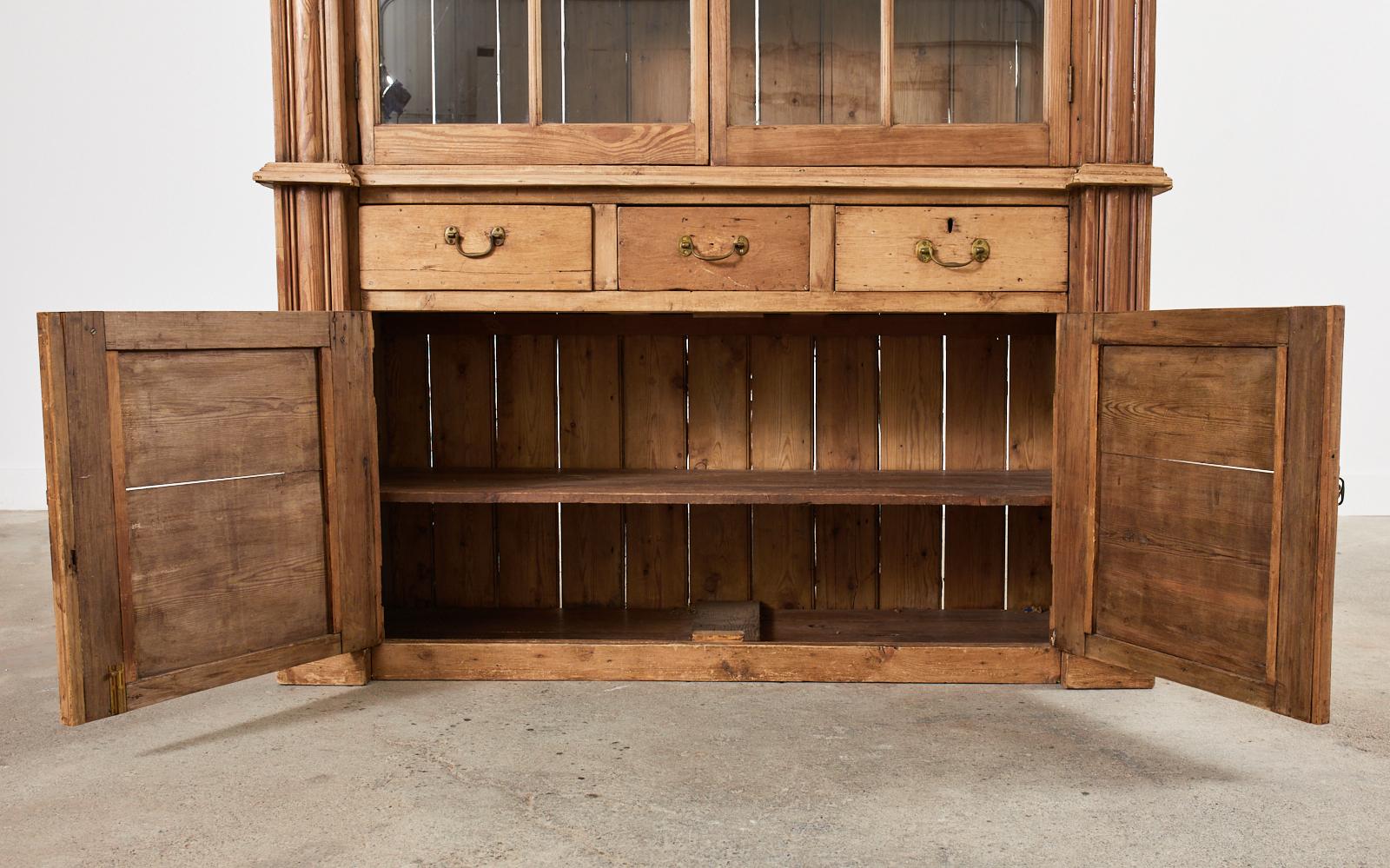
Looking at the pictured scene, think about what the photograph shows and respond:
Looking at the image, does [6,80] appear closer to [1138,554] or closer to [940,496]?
[940,496]

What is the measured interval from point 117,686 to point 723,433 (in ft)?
4.67

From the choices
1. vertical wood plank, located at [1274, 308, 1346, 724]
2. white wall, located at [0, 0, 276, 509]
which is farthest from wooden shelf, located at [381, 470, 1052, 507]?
white wall, located at [0, 0, 276, 509]

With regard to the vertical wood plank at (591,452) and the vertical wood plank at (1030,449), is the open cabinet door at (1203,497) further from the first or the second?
the vertical wood plank at (591,452)

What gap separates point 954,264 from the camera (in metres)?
2.17

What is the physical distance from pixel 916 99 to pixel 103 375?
1562 millimetres

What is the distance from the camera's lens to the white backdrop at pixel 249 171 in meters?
4.07

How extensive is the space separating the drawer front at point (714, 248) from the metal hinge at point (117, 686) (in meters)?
1.11

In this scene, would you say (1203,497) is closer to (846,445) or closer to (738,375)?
(846,445)

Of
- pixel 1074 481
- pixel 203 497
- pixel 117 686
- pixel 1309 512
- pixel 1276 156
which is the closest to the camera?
pixel 1309 512

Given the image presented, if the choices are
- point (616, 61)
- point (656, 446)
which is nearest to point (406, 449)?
point (656, 446)

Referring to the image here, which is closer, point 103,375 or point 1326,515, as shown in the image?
point 1326,515

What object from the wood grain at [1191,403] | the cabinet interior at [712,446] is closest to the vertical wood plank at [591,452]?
the cabinet interior at [712,446]

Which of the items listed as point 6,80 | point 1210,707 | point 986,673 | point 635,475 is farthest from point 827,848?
point 6,80

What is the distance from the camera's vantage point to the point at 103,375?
69.6 inches
